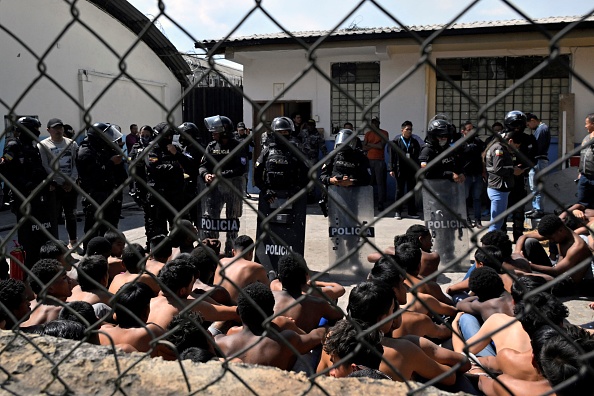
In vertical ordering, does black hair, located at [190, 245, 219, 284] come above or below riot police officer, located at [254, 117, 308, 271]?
below

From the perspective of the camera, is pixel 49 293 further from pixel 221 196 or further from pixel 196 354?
pixel 221 196

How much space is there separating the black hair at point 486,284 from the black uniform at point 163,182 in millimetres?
4166

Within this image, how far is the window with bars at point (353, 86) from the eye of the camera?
12.7 m

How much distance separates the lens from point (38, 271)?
4.17 metres

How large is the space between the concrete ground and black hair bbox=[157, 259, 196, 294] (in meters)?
1.85

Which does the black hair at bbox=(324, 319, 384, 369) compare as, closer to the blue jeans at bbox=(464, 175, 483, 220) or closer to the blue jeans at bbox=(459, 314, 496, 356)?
the blue jeans at bbox=(459, 314, 496, 356)

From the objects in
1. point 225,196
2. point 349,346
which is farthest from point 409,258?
point 225,196

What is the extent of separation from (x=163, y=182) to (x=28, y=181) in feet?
5.03

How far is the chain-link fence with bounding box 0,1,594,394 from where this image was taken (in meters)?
1.41

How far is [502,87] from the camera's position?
39.4 feet

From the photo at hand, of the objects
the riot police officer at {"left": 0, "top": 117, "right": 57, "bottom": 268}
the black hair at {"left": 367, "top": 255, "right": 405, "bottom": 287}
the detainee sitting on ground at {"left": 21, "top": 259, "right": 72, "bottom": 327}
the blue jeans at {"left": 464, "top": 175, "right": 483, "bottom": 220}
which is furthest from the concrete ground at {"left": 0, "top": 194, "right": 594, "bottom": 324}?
the detainee sitting on ground at {"left": 21, "top": 259, "right": 72, "bottom": 327}

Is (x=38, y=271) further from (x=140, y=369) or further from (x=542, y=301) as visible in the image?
(x=542, y=301)

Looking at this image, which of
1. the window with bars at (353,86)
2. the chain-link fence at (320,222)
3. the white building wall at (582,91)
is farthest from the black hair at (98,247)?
the white building wall at (582,91)

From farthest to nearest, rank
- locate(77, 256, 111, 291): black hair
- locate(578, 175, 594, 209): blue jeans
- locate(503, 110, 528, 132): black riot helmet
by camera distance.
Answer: locate(503, 110, 528, 132): black riot helmet → locate(578, 175, 594, 209): blue jeans → locate(77, 256, 111, 291): black hair
